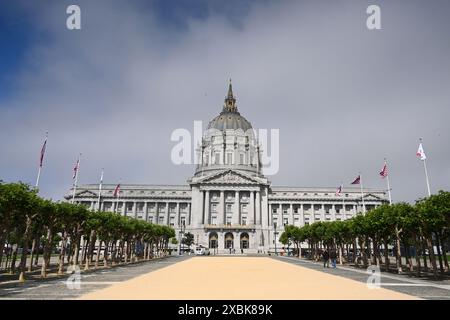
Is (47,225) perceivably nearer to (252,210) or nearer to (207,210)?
(207,210)

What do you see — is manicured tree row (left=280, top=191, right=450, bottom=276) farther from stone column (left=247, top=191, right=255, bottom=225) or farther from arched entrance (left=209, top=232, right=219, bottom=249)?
stone column (left=247, top=191, right=255, bottom=225)

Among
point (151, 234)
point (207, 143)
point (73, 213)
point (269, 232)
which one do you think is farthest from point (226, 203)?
point (73, 213)

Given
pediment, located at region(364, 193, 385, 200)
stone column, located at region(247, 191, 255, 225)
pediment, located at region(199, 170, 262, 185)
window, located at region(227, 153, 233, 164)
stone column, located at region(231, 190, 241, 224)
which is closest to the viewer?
stone column, located at region(247, 191, 255, 225)

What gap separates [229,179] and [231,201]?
7.40 m

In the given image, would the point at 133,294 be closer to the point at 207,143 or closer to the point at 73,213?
the point at 73,213

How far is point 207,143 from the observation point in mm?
136000

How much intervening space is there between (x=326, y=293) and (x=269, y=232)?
302 feet

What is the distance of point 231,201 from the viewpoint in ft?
367

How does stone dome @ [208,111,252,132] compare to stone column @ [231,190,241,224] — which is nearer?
stone column @ [231,190,241,224]

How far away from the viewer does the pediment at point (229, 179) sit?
368ft

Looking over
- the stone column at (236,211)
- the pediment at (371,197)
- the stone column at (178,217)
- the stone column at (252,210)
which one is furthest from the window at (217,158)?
the pediment at (371,197)

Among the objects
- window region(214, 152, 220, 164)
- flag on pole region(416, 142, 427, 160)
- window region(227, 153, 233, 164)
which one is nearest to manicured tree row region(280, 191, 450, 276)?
flag on pole region(416, 142, 427, 160)

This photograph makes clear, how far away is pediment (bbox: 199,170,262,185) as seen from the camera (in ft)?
368

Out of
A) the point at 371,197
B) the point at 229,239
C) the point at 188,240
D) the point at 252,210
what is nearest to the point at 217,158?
the point at 252,210
